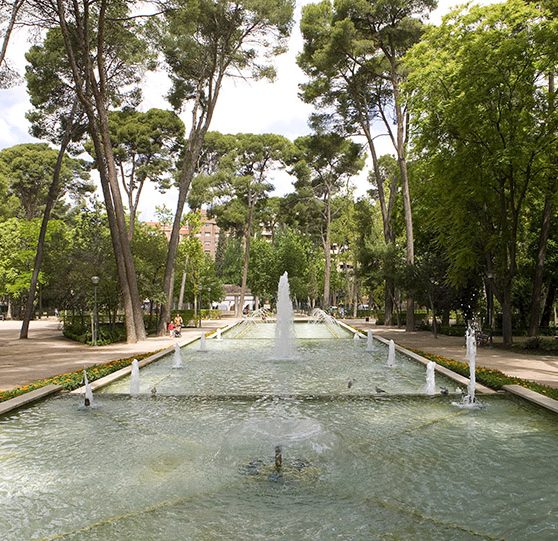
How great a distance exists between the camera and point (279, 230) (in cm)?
6431

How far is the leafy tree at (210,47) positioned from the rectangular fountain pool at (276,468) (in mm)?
15265

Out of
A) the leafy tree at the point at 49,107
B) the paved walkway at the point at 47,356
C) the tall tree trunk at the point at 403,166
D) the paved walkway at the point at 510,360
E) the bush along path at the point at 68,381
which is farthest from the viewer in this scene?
the tall tree trunk at the point at 403,166

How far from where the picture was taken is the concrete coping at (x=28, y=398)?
308 inches

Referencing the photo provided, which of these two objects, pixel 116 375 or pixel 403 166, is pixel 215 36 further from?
pixel 116 375

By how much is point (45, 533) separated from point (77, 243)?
73.5 ft

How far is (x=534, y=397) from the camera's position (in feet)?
27.3

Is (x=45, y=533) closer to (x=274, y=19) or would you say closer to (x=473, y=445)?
(x=473, y=445)

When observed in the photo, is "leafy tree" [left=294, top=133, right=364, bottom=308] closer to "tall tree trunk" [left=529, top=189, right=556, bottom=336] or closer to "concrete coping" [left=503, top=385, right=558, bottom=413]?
"tall tree trunk" [left=529, top=189, right=556, bottom=336]

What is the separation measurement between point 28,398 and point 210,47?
19145mm

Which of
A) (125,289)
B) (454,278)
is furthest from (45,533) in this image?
(454,278)

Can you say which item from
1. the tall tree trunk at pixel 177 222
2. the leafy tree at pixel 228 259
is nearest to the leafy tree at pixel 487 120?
the tall tree trunk at pixel 177 222

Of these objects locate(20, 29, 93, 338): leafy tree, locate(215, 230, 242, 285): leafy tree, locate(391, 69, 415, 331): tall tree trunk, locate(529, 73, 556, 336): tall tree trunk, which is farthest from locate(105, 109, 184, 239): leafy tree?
locate(215, 230, 242, 285): leafy tree

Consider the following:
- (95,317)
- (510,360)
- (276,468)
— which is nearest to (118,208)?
(95,317)

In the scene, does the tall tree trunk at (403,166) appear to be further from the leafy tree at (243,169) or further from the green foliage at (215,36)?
the leafy tree at (243,169)
